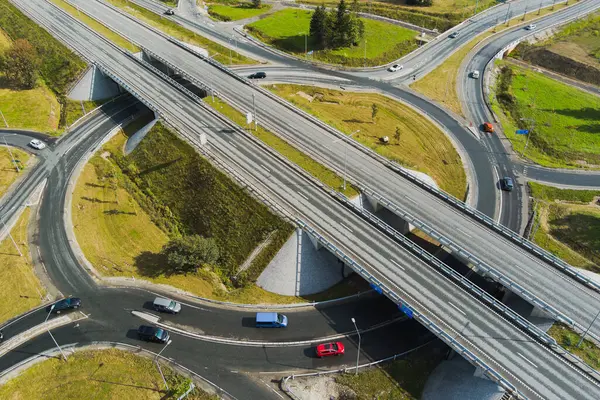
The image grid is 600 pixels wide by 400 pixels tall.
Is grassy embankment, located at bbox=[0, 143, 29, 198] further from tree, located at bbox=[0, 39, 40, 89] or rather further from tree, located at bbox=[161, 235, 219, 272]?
tree, located at bbox=[161, 235, 219, 272]

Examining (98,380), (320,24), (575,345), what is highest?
(320,24)

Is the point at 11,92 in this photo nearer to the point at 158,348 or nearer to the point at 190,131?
the point at 190,131

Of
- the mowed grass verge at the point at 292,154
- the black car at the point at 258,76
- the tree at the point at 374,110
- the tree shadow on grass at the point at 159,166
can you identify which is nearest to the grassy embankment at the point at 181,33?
the black car at the point at 258,76

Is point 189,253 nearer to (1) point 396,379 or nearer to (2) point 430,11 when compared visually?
(1) point 396,379

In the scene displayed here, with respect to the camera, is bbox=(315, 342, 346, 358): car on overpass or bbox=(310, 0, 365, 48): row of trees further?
bbox=(310, 0, 365, 48): row of trees

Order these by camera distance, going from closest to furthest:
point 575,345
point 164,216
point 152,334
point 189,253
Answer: point 575,345
point 152,334
point 189,253
point 164,216

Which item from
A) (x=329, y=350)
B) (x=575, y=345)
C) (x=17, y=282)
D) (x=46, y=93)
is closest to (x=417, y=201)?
(x=575, y=345)

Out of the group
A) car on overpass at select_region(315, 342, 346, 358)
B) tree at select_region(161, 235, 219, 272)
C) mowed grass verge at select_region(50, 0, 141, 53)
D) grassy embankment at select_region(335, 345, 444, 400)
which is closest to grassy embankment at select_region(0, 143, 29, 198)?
tree at select_region(161, 235, 219, 272)
